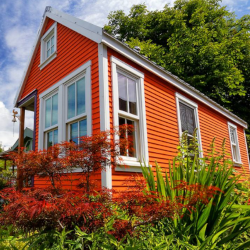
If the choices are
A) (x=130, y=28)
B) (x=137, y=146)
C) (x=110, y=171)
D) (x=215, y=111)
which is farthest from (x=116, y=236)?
(x=130, y=28)

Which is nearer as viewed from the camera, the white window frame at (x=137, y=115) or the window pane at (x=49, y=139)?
the white window frame at (x=137, y=115)

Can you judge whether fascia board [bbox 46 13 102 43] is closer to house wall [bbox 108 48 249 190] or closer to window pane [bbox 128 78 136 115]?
house wall [bbox 108 48 249 190]

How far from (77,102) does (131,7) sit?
17.8m

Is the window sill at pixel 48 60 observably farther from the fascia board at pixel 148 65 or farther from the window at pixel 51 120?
the fascia board at pixel 148 65

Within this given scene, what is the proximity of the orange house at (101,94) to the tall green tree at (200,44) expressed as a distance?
366 inches

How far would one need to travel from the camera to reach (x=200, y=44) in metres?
16.8

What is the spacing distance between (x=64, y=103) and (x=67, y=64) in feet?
3.46

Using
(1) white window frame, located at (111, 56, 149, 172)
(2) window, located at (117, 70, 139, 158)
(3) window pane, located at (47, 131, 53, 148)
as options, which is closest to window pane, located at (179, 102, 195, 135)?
(1) white window frame, located at (111, 56, 149, 172)

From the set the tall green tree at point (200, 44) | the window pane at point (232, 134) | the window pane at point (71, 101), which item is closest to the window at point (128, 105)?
the window pane at point (71, 101)

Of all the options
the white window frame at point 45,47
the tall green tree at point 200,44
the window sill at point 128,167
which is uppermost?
the tall green tree at point 200,44

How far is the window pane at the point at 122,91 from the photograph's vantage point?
211 inches

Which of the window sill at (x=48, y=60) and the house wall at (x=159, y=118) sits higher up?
the window sill at (x=48, y=60)

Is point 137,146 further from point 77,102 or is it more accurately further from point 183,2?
point 183,2

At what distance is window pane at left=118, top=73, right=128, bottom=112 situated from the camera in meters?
5.36
